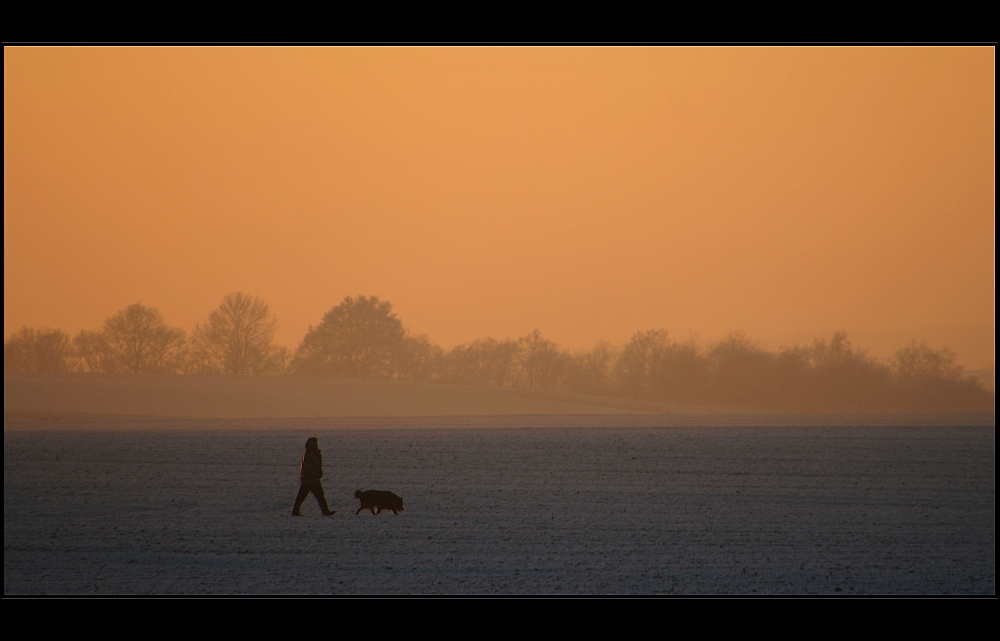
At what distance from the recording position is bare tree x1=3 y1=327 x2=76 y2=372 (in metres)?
54.1

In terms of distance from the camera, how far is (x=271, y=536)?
421 inches

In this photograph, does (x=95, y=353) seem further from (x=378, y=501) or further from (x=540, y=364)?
(x=378, y=501)

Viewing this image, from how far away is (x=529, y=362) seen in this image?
65188 millimetres

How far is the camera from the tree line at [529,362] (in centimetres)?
4738

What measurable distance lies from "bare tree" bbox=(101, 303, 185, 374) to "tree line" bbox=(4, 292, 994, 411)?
0.23ft

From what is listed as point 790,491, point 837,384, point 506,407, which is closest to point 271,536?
point 790,491

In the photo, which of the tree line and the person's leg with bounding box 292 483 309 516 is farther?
the tree line

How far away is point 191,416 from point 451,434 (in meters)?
15.9

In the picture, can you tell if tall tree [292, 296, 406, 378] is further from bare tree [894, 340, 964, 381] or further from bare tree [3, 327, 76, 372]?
bare tree [894, 340, 964, 381]

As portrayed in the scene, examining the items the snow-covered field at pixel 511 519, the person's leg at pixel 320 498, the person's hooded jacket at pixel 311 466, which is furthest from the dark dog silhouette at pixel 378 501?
the person's hooded jacket at pixel 311 466

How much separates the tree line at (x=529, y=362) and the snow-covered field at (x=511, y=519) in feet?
100

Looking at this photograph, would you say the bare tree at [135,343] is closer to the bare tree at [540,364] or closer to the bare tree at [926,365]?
the bare tree at [540,364]

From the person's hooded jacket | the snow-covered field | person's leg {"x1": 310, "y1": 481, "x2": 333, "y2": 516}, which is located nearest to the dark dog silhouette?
the snow-covered field

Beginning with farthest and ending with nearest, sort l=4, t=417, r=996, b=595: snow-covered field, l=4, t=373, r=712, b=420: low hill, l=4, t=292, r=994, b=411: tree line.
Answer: l=4, t=292, r=994, b=411: tree line
l=4, t=373, r=712, b=420: low hill
l=4, t=417, r=996, b=595: snow-covered field
